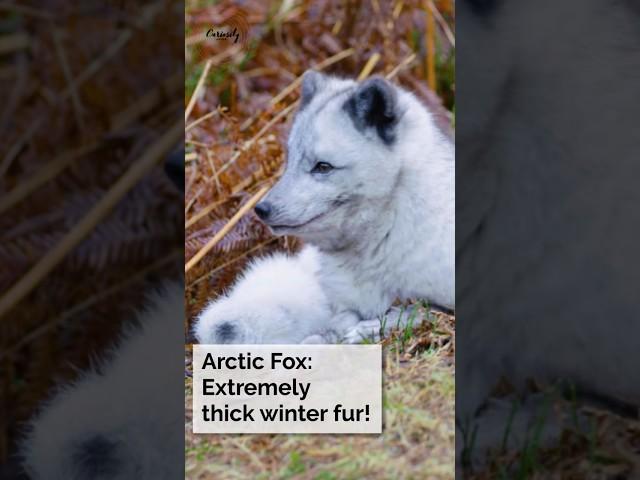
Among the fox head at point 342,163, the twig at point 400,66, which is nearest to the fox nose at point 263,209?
the fox head at point 342,163

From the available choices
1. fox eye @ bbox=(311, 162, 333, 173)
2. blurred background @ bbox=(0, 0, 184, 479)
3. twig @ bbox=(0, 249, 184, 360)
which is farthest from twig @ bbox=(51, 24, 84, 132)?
fox eye @ bbox=(311, 162, 333, 173)

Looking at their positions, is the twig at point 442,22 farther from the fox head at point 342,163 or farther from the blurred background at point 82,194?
the blurred background at point 82,194

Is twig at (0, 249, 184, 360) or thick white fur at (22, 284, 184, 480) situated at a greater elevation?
twig at (0, 249, 184, 360)

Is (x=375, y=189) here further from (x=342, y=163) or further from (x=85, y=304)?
(x=85, y=304)

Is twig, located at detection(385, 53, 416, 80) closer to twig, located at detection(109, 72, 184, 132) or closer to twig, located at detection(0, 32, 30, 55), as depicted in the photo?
twig, located at detection(109, 72, 184, 132)

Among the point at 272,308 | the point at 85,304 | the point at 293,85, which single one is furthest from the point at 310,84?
the point at 85,304

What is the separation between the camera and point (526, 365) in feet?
1.88

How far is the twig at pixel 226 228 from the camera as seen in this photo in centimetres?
57

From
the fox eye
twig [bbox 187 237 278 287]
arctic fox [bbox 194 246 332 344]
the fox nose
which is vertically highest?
the fox eye

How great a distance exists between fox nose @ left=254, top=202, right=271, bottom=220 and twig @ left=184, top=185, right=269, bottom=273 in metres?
0.03

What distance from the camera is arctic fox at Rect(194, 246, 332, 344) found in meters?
0.56

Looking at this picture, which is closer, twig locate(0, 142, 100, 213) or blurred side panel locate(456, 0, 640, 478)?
blurred side panel locate(456, 0, 640, 478)

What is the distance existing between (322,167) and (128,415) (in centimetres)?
20

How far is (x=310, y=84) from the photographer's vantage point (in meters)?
0.57
